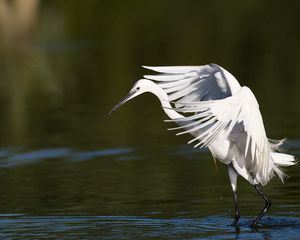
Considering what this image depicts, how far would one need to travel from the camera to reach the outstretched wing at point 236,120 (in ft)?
30.0

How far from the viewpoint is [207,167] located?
12.8 m

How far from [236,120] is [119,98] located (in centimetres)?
905

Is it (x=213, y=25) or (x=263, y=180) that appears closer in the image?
(x=263, y=180)

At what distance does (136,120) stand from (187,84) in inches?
192

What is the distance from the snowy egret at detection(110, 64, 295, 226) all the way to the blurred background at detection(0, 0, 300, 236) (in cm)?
46

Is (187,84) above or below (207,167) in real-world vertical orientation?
above

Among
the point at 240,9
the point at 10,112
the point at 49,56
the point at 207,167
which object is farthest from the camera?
the point at 240,9

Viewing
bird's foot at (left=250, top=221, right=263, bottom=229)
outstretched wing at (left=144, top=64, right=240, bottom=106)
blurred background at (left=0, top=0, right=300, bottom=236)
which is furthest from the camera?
blurred background at (left=0, top=0, right=300, bottom=236)

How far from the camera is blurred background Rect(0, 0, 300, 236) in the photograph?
37.6 ft

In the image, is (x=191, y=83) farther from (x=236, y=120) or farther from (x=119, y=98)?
(x=119, y=98)

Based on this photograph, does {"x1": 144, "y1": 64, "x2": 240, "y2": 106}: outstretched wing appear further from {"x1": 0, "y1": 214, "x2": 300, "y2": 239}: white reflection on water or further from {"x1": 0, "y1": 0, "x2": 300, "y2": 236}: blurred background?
{"x1": 0, "y1": 214, "x2": 300, "y2": 239}: white reflection on water

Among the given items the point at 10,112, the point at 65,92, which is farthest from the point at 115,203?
the point at 65,92

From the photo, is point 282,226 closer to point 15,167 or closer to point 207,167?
point 207,167

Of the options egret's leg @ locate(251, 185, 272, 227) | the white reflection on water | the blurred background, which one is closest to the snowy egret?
egret's leg @ locate(251, 185, 272, 227)
